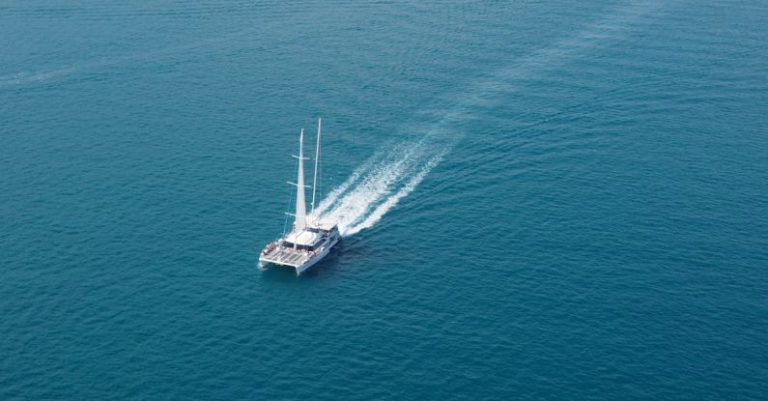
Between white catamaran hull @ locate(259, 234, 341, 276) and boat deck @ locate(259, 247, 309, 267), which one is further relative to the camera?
boat deck @ locate(259, 247, 309, 267)

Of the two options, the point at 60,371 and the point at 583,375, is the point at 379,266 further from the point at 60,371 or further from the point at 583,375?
the point at 60,371

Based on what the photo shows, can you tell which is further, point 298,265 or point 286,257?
point 286,257

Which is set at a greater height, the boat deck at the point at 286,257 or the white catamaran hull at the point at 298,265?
the boat deck at the point at 286,257

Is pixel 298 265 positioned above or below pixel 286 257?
below

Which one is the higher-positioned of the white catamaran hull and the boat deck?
the boat deck

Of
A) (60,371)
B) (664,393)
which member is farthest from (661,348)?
(60,371)

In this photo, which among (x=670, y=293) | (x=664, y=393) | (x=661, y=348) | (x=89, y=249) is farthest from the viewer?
(x=89, y=249)

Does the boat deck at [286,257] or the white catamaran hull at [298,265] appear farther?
the boat deck at [286,257]

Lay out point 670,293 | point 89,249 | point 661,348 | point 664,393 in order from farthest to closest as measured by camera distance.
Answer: point 89,249 → point 670,293 → point 661,348 → point 664,393
